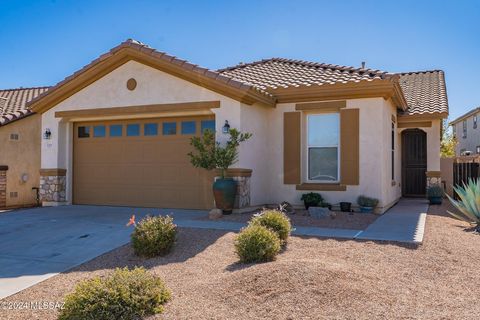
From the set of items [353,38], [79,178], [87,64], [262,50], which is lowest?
[79,178]

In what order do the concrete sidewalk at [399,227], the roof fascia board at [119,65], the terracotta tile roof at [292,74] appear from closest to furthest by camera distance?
the concrete sidewalk at [399,227], the roof fascia board at [119,65], the terracotta tile roof at [292,74]

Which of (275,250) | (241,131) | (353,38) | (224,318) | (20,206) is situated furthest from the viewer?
(20,206)

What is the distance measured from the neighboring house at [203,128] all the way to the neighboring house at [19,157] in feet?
4.33

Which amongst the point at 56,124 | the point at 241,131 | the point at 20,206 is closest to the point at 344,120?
the point at 241,131

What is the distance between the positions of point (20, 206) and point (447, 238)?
1300cm

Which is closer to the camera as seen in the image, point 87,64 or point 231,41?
point 87,64

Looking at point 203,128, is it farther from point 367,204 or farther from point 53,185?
point 53,185

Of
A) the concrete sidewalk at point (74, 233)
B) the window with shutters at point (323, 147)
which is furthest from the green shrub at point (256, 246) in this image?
the window with shutters at point (323, 147)

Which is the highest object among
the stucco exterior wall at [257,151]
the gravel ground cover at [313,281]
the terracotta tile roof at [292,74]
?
the terracotta tile roof at [292,74]

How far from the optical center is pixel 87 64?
12789 mm

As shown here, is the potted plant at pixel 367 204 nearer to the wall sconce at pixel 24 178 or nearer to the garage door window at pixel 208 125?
the garage door window at pixel 208 125

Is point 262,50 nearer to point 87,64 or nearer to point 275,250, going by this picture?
point 87,64

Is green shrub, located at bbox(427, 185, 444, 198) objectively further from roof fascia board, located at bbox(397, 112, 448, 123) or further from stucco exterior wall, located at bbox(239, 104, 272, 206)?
stucco exterior wall, located at bbox(239, 104, 272, 206)

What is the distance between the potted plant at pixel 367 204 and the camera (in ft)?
36.7
